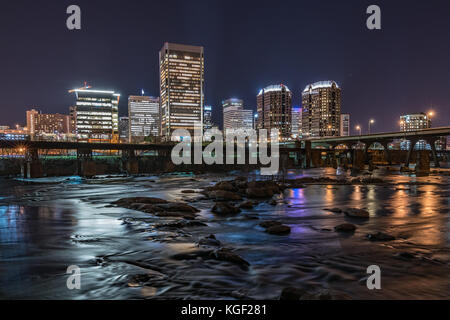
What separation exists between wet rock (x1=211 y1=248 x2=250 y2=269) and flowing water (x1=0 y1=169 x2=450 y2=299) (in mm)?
285

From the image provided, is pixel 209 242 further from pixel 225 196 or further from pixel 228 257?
pixel 225 196

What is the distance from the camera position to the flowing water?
7.61 meters

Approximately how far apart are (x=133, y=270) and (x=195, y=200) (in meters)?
15.9

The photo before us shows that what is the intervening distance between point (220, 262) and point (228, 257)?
1.19 ft

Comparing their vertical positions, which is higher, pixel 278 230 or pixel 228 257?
pixel 228 257

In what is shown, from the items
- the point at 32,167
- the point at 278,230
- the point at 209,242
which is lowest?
the point at 278,230

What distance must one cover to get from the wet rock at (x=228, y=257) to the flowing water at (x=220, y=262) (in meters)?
0.28

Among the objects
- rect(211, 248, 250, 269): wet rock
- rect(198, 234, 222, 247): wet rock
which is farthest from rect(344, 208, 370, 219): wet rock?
rect(211, 248, 250, 269): wet rock

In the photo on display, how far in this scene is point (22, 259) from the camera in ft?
33.2

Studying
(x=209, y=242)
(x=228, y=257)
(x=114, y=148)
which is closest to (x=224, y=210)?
(x=209, y=242)

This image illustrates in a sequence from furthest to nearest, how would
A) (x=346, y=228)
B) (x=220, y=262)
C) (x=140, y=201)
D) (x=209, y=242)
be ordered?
(x=140, y=201) < (x=346, y=228) < (x=209, y=242) < (x=220, y=262)

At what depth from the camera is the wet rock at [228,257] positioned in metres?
9.55

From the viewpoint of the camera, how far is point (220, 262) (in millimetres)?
9625
